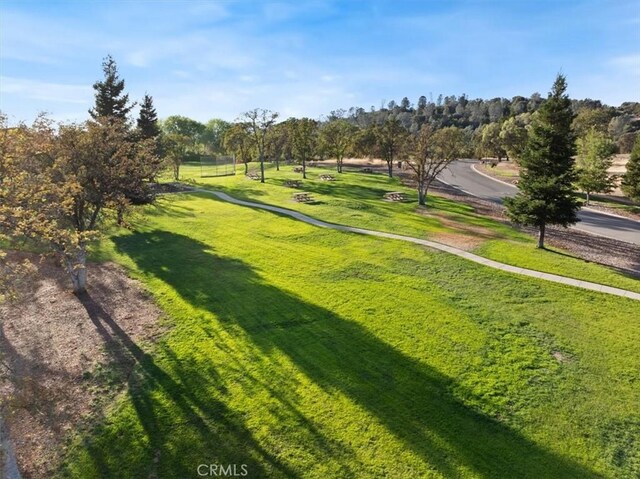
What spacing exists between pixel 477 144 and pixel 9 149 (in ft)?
304

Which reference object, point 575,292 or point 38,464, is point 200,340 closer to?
point 38,464

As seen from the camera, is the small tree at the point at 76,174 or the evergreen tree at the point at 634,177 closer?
the small tree at the point at 76,174

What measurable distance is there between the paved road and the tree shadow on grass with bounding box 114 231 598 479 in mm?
24738

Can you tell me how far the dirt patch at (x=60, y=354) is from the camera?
9516mm

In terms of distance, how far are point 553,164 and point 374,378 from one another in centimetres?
1743

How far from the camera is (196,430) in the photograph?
9570 mm

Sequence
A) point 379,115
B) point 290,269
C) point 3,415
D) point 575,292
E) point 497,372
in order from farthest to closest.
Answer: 1. point 379,115
2. point 290,269
3. point 575,292
4. point 497,372
5. point 3,415

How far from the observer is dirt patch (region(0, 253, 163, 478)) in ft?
31.2

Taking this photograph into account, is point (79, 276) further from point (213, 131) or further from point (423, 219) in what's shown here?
point (213, 131)

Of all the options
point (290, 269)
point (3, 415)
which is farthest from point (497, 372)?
point (3, 415)

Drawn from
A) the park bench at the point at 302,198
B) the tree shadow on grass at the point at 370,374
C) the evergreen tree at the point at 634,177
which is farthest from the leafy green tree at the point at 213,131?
the tree shadow on grass at the point at 370,374

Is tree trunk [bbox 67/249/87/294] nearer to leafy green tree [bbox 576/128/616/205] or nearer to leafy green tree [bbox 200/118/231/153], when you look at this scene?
leafy green tree [bbox 576/128/616/205]

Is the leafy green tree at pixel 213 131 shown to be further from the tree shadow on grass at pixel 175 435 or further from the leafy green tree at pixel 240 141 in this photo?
the tree shadow on grass at pixel 175 435

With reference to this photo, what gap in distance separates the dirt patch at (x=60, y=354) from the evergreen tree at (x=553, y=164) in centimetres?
2027
